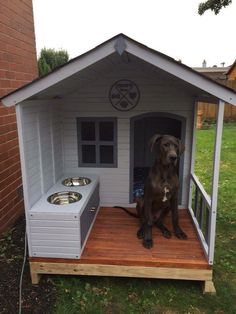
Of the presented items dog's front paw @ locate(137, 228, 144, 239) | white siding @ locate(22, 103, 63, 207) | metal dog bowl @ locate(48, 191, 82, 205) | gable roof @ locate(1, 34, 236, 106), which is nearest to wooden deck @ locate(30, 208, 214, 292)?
dog's front paw @ locate(137, 228, 144, 239)

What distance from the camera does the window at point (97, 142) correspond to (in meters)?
4.82

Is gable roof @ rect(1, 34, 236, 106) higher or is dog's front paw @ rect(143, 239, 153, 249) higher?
gable roof @ rect(1, 34, 236, 106)

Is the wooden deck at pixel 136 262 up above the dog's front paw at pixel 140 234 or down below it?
below

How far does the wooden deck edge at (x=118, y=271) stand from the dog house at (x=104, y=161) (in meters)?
0.01

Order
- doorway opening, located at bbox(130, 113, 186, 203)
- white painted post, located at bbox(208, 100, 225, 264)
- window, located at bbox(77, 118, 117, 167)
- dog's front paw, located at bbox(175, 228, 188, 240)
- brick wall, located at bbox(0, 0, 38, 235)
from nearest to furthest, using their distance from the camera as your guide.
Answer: white painted post, located at bbox(208, 100, 225, 264) → dog's front paw, located at bbox(175, 228, 188, 240) → brick wall, located at bbox(0, 0, 38, 235) → window, located at bbox(77, 118, 117, 167) → doorway opening, located at bbox(130, 113, 186, 203)

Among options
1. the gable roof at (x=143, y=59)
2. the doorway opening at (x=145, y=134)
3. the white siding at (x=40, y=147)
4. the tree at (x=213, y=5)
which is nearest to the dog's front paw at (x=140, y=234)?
the white siding at (x=40, y=147)

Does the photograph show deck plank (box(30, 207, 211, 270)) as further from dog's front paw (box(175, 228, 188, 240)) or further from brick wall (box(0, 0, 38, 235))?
brick wall (box(0, 0, 38, 235))

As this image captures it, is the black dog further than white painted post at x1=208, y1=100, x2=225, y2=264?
Yes

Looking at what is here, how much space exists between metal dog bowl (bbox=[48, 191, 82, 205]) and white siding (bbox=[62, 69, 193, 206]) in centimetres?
98

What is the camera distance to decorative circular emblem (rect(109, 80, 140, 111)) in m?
4.62

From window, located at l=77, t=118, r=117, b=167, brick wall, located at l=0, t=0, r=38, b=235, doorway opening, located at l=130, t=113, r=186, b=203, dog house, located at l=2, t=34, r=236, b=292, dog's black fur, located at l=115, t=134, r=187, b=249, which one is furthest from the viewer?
doorway opening, located at l=130, t=113, r=186, b=203

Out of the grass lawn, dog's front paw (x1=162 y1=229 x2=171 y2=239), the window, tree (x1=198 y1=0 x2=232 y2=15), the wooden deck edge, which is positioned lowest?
the grass lawn

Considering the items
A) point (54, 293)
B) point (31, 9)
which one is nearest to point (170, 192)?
point (54, 293)

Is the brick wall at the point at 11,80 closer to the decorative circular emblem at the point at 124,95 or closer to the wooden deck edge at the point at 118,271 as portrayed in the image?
the wooden deck edge at the point at 118,271
